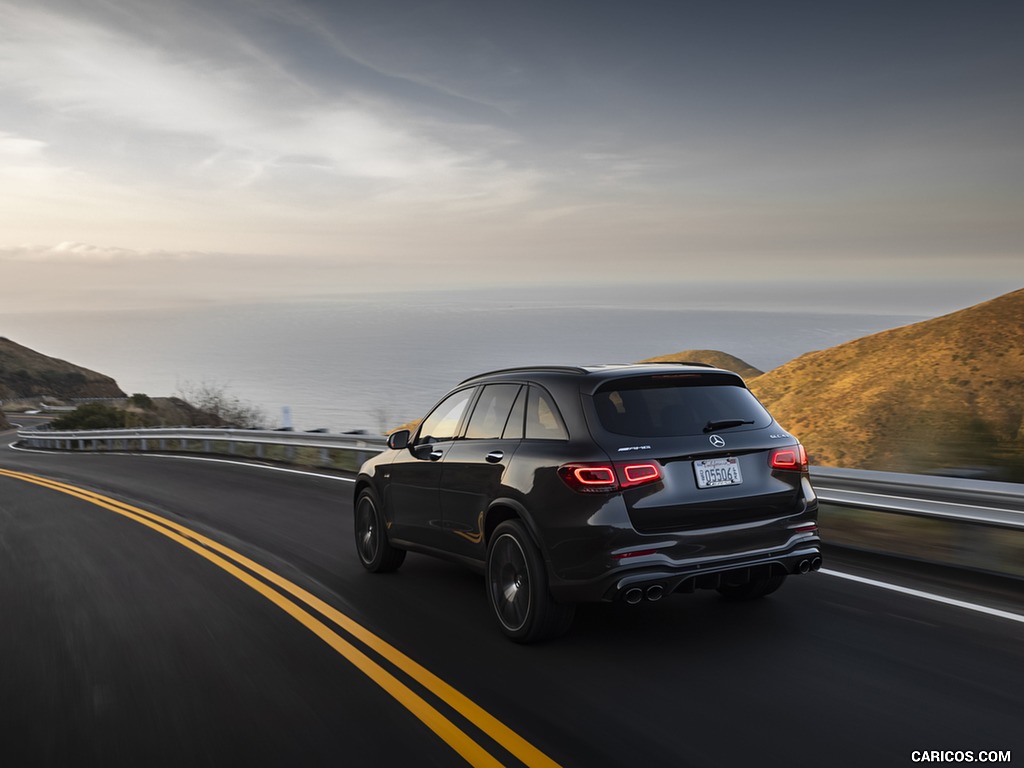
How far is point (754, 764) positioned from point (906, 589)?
346 cm

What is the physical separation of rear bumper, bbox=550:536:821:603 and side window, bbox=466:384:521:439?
1369mm

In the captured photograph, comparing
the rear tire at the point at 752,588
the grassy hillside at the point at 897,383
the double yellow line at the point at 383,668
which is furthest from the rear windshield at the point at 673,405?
the grassy hillside at the point at 897,383

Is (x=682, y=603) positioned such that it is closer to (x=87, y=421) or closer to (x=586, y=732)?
(x=586, y=732)

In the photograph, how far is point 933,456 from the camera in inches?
440

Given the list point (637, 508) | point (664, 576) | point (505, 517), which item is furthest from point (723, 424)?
point (505, 517)

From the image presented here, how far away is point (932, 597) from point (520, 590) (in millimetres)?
2975

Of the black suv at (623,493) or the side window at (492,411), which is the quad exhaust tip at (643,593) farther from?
the side window at (492,411)

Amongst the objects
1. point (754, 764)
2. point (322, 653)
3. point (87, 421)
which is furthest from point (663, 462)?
point (87, 421)

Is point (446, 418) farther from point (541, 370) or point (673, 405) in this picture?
point (673, 405)

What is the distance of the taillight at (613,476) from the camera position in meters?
5.43

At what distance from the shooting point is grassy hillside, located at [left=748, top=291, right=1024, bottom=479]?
58.1 ft

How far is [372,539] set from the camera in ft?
27.1

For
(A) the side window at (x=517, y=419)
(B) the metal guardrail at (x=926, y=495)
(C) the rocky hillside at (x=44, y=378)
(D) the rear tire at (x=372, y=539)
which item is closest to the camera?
(A) the side window at (x=517, y=419)

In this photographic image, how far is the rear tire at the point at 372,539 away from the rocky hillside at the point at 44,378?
14554cm
